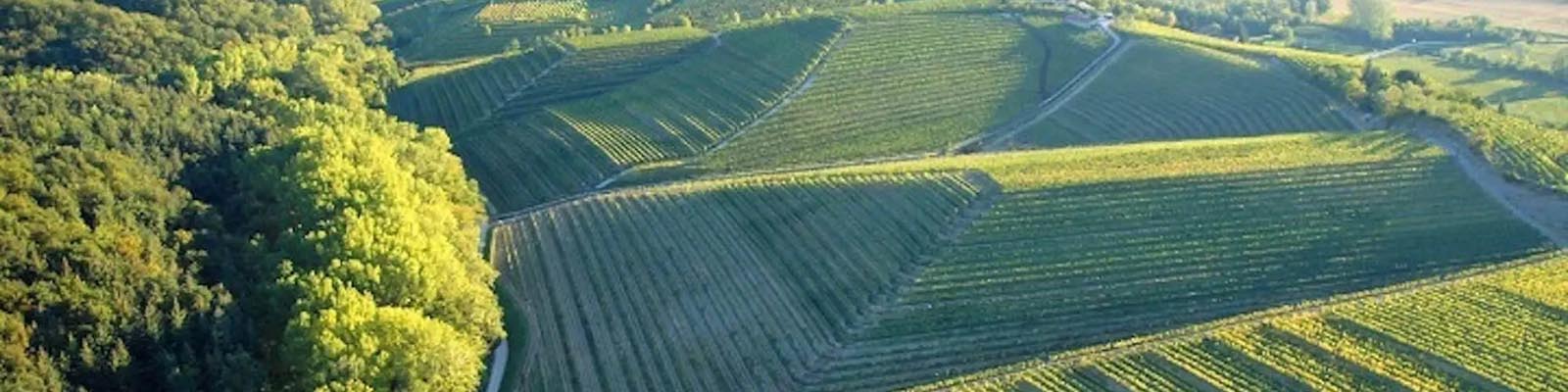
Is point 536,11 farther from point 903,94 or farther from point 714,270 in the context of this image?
point 714,270

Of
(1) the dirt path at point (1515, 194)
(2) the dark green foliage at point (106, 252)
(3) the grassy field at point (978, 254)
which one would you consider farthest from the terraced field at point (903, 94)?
(2) the dark green foliage at point (106, 252)

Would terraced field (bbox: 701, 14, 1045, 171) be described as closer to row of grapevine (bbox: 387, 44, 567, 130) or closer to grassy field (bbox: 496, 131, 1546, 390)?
grassy field (bbox: 496, 131, 1546, 390)

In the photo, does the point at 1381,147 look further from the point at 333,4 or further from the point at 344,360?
the point at 333,4

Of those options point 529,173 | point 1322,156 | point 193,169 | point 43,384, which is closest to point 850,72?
point 529,173

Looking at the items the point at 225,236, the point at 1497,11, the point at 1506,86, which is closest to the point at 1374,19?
the point at 1497,11

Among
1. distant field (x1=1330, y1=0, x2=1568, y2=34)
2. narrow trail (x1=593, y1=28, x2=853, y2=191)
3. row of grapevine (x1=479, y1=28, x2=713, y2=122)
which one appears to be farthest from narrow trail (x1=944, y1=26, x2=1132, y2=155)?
distant field (x1=1330, y1=0, x2=1568, y2=34)

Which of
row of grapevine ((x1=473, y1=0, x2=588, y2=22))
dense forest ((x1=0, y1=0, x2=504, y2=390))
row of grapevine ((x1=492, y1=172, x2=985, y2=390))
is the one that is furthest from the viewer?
row of grapevine ((x1=473, y1=0, x2=588, y2=22))

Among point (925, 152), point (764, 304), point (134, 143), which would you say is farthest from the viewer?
point (925, 152)

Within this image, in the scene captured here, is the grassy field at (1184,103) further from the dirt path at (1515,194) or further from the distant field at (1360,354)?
the distant field at (1360,354)
